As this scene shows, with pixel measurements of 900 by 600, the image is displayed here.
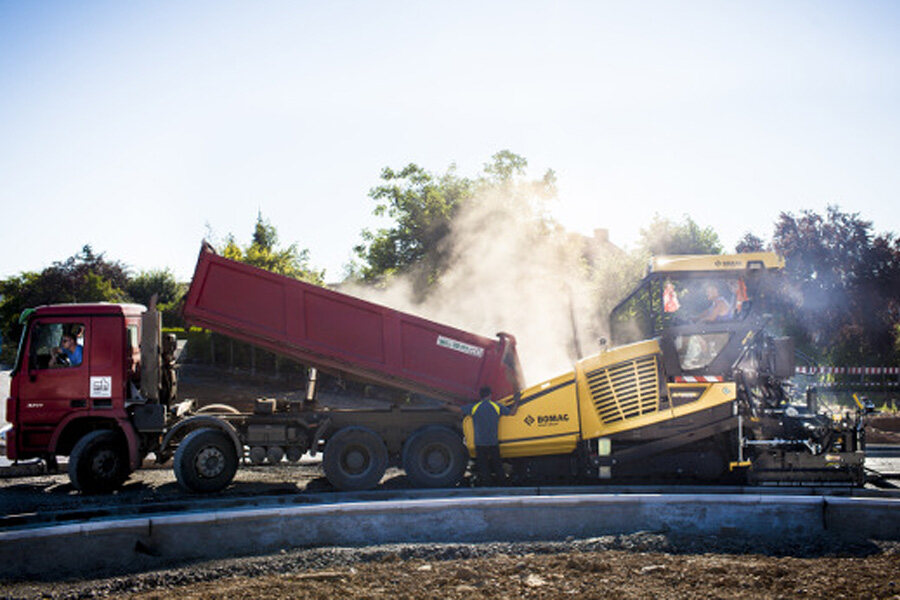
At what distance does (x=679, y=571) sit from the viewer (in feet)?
21.2

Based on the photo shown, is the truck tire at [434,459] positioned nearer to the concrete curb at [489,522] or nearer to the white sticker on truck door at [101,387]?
the concrete curb at [489,522]

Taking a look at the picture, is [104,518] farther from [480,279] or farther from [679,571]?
[480,279]

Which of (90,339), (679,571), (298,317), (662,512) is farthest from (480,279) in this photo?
(679,571)

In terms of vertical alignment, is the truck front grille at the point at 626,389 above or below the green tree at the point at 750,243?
below

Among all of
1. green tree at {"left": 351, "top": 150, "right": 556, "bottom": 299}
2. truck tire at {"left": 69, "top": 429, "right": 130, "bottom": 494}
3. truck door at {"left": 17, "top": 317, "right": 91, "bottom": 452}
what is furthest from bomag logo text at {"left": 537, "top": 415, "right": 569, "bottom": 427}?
green tree at {"left": 351, "top": 150, "right": 556, "bottom": 299}

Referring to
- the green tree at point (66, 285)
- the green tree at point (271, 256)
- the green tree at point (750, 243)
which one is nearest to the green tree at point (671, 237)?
the green tree at point (750, 243)

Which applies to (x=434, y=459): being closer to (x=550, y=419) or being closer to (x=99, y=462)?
(x=550, y=419)

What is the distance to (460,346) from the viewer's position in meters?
11.1

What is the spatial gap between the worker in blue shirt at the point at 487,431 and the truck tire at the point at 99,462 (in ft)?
16.5

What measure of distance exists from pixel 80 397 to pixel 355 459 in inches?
156

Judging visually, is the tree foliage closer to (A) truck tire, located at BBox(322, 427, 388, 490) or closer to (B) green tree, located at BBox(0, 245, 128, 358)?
(A) truck tire, located at BBox(322, 427, 388, 490)

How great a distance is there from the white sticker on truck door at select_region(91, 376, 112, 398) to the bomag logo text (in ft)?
20.0

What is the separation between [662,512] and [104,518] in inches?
247

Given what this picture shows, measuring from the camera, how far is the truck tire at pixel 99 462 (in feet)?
33.7
